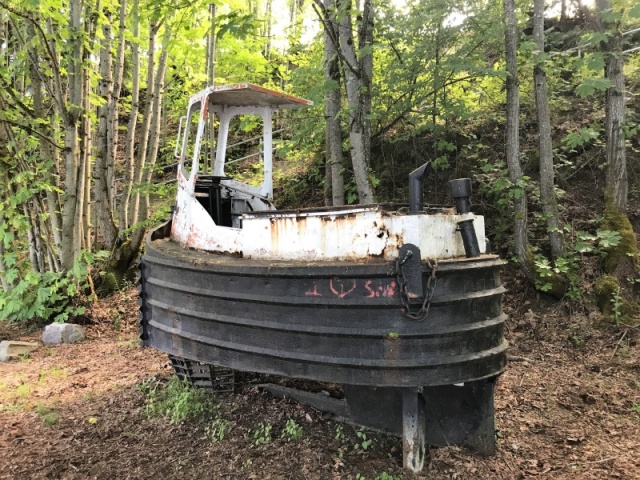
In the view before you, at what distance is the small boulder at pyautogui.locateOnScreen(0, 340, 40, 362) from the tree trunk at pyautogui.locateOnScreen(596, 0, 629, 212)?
328 inches

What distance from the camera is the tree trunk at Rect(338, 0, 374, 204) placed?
6.06 metres

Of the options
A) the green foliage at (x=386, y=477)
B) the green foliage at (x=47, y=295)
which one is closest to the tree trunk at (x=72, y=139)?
the green foliage at (x=47, y=295)

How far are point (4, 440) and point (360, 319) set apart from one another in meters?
3.18

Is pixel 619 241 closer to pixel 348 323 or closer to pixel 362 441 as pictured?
pixel 362 441

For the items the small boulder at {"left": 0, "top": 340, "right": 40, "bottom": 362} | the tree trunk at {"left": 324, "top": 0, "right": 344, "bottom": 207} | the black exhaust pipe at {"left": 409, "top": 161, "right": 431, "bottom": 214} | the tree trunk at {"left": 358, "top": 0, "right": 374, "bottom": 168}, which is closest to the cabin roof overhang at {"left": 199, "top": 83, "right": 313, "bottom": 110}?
the tree trunk at {"left": 358, "top": 0, "right": 374, "bottom": 168}

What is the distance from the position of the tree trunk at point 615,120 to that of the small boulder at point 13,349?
328 inches

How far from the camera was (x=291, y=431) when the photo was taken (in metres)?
3.65

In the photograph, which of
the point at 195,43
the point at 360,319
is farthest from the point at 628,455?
the point at 195,43

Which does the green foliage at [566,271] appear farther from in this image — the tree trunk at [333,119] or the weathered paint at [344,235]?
the weathered paint at [344,235]

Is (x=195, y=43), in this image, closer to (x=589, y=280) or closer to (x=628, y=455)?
(x=589, y=280)

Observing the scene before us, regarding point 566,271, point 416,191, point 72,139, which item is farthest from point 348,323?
point 72,139

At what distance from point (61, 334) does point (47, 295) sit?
2.64ft

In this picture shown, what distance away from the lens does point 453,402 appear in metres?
3.32

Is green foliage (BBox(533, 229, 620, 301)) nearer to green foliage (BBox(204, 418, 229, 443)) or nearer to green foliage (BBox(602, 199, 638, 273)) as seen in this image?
green foliage (BBox(602, 199, 638, 273))
